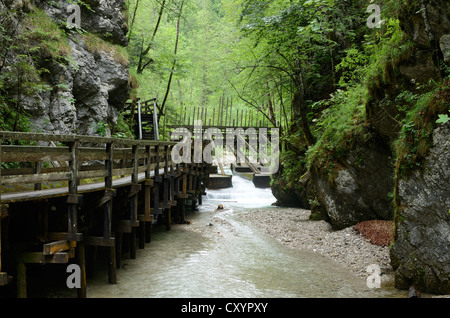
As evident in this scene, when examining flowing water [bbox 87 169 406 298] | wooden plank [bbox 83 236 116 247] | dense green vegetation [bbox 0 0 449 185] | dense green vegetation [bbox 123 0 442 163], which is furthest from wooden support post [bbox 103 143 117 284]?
dense green vegetation [bbox 123 0 442 163]

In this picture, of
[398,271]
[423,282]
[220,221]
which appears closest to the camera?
[423,282]

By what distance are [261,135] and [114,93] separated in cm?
1204

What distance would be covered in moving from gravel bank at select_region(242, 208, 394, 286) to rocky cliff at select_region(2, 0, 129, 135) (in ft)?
29.5

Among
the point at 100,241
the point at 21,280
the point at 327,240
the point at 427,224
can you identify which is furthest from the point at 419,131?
the point at 21,280

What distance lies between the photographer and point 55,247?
5.45m

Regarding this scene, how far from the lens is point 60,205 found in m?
6.45

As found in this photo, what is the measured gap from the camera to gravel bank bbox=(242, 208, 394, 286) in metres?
8.38

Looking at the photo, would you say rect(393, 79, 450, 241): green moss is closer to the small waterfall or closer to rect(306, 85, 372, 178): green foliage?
rect(306, 85, 372, 178): green foliage

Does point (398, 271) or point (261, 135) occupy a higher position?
point (261, 135)

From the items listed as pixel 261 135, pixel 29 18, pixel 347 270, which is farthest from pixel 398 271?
pixel 261 135

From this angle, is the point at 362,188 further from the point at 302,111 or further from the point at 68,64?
the point at 68,64

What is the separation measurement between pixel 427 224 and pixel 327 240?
4.69 meters
